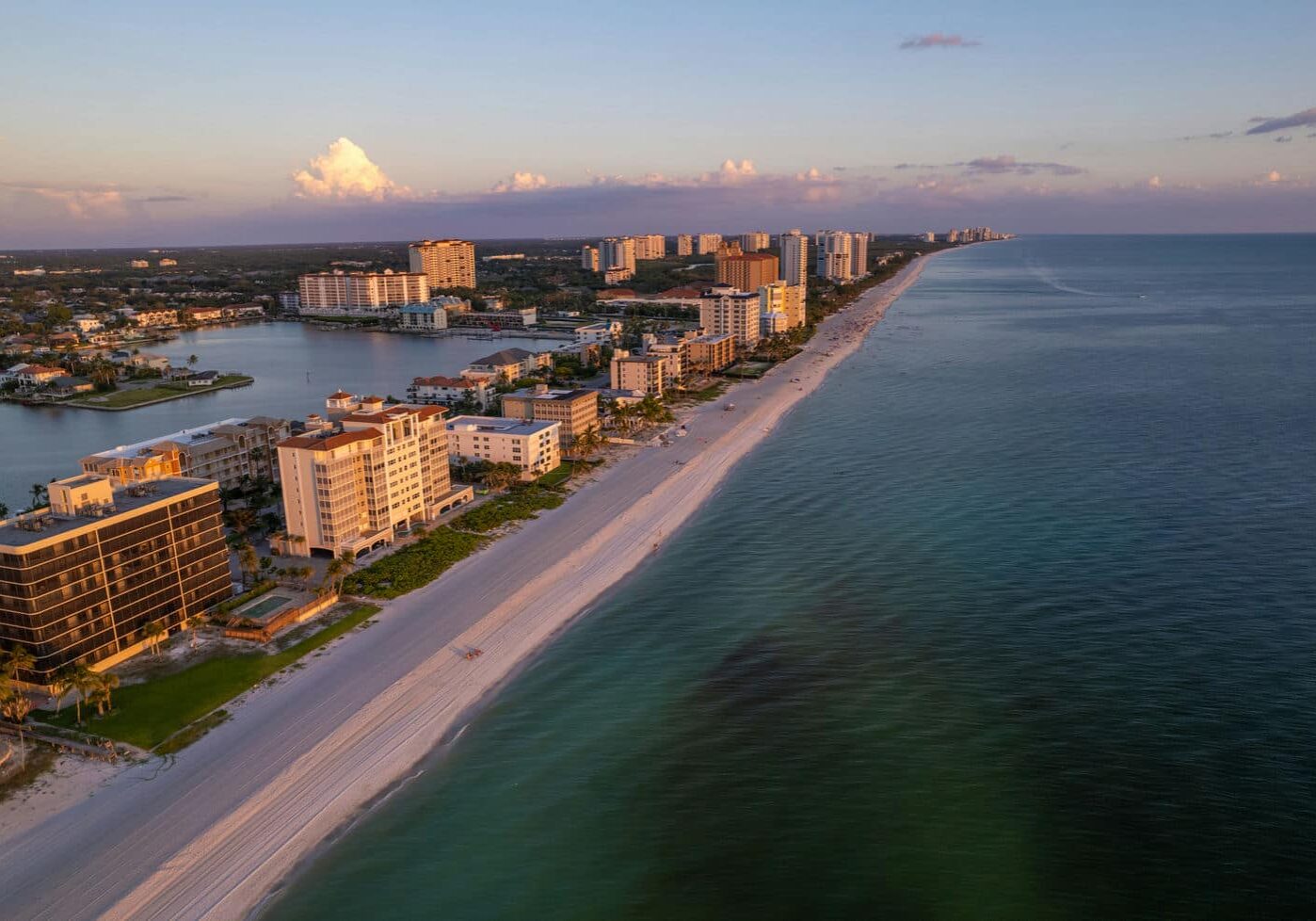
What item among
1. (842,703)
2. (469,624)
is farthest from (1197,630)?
(469,624)

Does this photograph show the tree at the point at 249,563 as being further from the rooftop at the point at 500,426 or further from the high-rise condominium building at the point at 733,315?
the high-rise condominium building at the point at 733,315

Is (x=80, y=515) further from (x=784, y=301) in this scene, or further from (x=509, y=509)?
(x=784, y=301)

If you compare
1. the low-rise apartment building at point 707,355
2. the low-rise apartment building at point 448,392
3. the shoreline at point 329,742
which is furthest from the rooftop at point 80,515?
the low-rise apartment building at point 707,355

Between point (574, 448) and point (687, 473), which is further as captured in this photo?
point (574, 448)

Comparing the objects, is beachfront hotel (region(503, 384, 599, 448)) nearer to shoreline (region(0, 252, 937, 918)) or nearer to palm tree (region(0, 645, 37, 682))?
shoreline (region(0, 252, 937, 918))

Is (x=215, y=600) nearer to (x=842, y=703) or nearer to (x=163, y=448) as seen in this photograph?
(x=163, y=448)

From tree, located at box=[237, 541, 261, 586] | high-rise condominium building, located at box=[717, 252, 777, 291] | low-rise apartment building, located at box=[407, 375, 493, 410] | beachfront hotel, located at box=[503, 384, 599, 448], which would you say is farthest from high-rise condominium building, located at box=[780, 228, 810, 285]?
tree, located at box=[237, 541, 261, 586]
